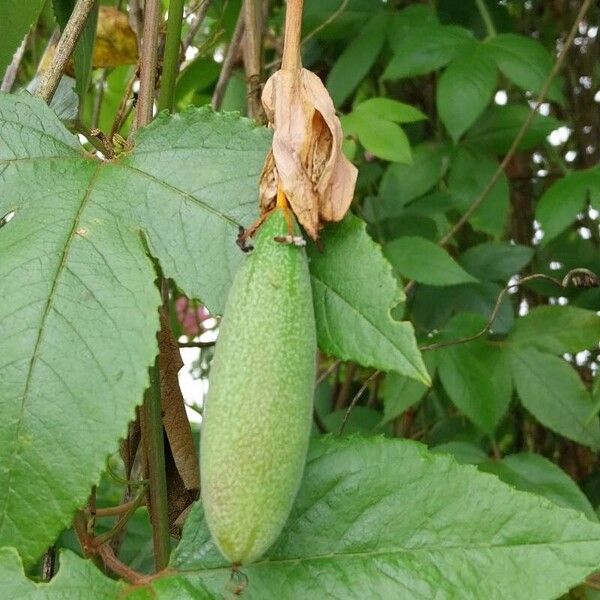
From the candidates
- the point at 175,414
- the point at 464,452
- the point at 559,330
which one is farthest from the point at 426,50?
the point at 175,414

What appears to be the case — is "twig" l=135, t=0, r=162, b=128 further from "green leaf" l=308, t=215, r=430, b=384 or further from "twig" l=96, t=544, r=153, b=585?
"twig" l=96, t=544, r=153, b=585

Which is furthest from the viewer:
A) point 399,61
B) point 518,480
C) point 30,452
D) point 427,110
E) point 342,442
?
point 427,110

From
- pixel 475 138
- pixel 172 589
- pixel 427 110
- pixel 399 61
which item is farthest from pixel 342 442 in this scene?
pixel 427 110

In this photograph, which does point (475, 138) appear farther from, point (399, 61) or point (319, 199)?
point (319, 199)

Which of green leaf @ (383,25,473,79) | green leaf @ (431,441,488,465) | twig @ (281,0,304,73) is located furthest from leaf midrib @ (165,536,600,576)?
green leaf @ (383,25,473,79)

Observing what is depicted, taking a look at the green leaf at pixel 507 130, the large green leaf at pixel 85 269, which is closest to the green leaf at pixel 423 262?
the green leaf at pixel 507 130

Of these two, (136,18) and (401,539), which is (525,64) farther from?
(401,539)
